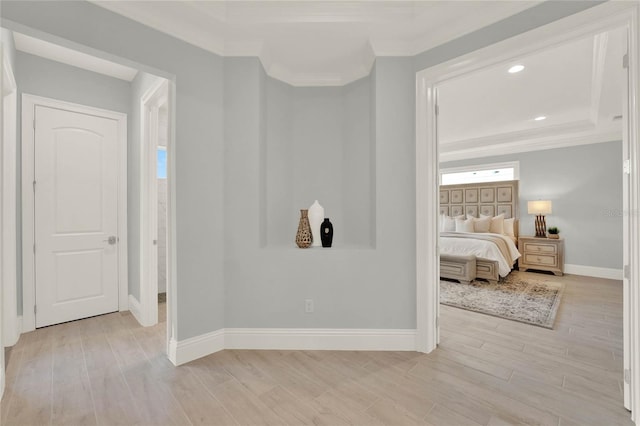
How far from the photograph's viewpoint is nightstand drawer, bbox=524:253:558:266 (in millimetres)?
5211

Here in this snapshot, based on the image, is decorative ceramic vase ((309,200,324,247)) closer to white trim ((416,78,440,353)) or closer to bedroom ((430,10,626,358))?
white trim ((416,78,440,353))

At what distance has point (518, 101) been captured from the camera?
13.0 ft

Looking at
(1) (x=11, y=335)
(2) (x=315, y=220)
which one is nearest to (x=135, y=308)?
(1) (x=11, y=335)

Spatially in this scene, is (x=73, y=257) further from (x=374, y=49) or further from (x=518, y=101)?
(x=518, y=101)

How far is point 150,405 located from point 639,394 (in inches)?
109

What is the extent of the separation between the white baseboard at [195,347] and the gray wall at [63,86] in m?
1.85

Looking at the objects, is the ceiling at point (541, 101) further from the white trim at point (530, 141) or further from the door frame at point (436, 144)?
the door frame at point (436, 144)

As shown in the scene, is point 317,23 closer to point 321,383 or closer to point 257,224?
point 257,224

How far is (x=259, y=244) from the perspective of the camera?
2.45 metres

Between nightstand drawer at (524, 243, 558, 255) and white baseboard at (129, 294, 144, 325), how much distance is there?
6.44 metres

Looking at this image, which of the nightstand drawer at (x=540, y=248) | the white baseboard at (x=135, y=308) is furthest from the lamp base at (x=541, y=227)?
the white baseboard at (x=135, y=308)

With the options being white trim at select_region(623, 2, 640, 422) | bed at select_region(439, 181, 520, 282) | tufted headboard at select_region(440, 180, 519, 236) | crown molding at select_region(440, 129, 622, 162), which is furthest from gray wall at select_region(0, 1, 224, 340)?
tufted headboard at select_region(440, 180, 519, 236)

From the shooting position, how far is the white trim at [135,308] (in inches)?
119

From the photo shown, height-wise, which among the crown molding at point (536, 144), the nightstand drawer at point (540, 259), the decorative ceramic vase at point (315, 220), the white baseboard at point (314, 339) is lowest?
the white baseboard at point (314, 339)
